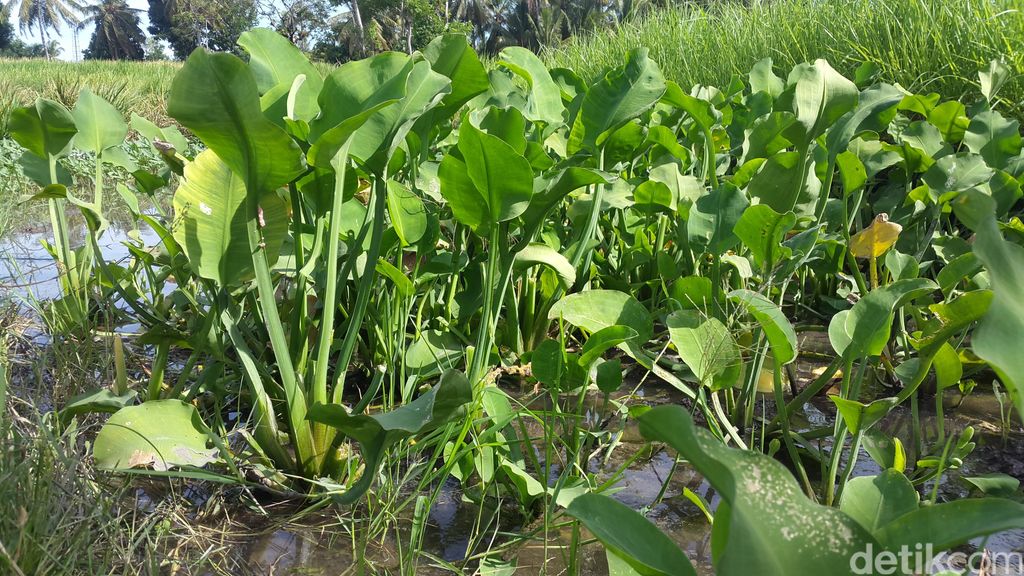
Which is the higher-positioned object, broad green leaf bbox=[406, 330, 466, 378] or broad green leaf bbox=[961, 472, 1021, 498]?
broad green leaf bbox=[406, 330, 466, 378]

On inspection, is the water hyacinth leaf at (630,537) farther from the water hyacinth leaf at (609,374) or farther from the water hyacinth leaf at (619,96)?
the water hyacinth leaf at (619,96)

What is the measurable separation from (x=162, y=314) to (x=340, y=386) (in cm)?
69

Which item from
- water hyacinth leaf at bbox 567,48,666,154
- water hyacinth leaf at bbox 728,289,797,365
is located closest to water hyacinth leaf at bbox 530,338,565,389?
water hyacinth leaf at bbox 728,289,797,365

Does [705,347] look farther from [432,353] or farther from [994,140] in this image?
[994,140]

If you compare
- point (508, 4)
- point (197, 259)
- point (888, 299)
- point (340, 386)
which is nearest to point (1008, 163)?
point (888, 299)

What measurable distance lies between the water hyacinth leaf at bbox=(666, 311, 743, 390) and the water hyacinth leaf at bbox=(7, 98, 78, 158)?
108cm

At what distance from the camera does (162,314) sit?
61.0 inches

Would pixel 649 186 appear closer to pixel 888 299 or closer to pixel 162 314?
pixel 888 299

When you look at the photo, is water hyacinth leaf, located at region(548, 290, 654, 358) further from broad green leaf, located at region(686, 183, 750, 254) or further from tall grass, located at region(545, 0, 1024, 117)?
tall grass, located at region(545, 0, 1024, 117)

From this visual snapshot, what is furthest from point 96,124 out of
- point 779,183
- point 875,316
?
point 875,316

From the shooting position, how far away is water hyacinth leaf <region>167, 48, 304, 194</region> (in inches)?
29.7

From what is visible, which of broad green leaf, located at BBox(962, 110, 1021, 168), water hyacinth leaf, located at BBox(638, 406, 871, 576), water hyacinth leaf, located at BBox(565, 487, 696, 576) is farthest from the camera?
broad green leaf, located at BBox(962, 110, 1021, 168)

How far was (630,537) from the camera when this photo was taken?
0.55m

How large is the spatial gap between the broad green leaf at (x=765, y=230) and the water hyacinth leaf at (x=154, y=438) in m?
0.80
